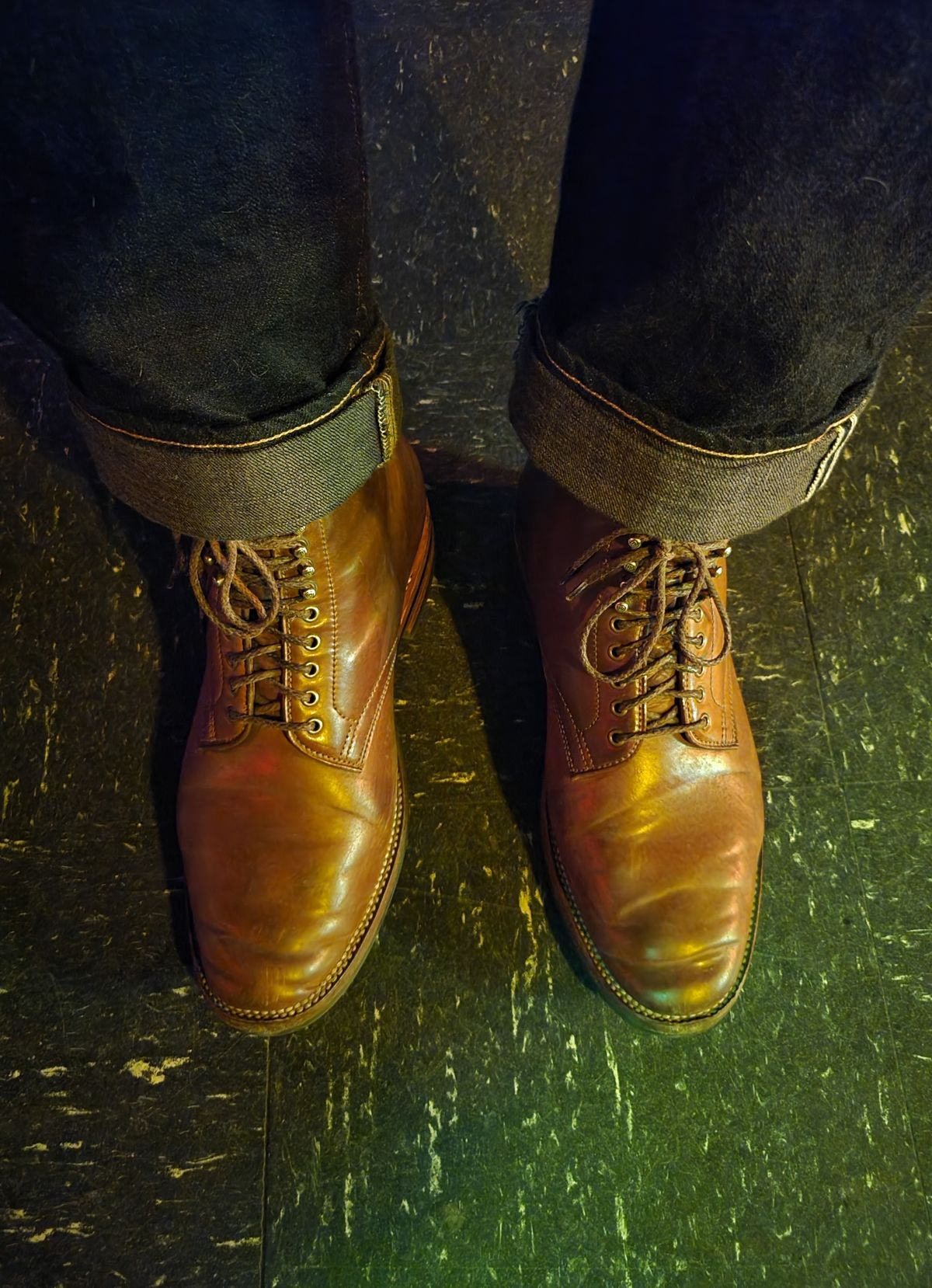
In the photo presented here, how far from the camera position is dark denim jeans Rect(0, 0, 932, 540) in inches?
16.7

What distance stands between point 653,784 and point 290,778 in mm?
353

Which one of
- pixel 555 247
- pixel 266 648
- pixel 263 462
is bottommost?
pixel 266 648

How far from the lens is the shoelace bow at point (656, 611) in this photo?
0.76 meters

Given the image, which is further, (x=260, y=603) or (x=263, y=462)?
(x=260, y=603)

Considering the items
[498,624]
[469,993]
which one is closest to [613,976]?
[469,993]

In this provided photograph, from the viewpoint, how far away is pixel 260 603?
790mm

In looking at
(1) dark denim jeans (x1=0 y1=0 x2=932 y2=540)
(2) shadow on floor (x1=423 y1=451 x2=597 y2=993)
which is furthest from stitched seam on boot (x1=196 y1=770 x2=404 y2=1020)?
(1) dark denim jeans (x1=0 y1=0 x2=932 y2=540)

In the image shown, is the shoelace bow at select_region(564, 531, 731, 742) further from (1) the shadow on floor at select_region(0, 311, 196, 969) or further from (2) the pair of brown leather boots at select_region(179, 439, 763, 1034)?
(1) the shadow on floor at select_region(0, 311, 196, 969)

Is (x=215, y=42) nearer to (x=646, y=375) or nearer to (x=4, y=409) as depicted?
(x=646, y=375)

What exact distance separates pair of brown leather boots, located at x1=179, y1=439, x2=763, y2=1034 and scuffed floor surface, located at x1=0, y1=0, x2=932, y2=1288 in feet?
0.29

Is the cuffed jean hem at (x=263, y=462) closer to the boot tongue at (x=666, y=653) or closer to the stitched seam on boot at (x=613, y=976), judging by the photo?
the boot tongue at (x=666, y=653)

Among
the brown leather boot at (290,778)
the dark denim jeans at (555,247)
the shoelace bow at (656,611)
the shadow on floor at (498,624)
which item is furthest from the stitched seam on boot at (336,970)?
the dark denim jeans at (555,247)

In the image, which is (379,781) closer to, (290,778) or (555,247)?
(290,778)

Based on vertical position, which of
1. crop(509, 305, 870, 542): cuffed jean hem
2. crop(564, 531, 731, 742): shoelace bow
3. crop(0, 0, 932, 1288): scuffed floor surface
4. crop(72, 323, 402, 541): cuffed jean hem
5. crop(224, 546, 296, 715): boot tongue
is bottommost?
crop(0, 0, 932, 1288): scuffed floor surface
